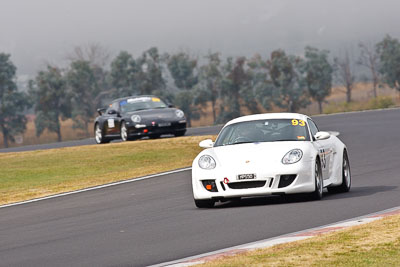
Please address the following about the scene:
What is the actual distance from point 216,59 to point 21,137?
68.9ft

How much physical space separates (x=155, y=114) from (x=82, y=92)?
5279 cm

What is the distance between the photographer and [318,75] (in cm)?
8469

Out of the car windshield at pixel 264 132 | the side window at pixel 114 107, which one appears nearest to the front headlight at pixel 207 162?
the car windshield at pixel 264 132

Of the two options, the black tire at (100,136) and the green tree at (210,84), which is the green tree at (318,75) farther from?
the black tire at (100,136)

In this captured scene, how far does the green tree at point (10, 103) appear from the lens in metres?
75.1

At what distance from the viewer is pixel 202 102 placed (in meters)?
80.4

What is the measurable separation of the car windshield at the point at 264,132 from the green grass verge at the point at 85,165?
5.96 m

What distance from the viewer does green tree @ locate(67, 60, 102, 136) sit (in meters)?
79.1

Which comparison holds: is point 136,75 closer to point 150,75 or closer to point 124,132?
point 150,75

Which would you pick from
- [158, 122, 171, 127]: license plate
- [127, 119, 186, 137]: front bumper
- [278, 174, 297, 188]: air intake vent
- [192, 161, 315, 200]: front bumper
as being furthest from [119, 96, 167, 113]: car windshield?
[278, 174, 297, 188]: air intake vent

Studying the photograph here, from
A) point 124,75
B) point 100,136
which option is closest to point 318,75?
point 124,75

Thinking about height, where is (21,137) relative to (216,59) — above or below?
below

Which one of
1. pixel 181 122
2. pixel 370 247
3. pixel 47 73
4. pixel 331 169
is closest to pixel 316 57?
pixel 47 73

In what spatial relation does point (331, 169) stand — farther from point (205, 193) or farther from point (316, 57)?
point (316, 57)
